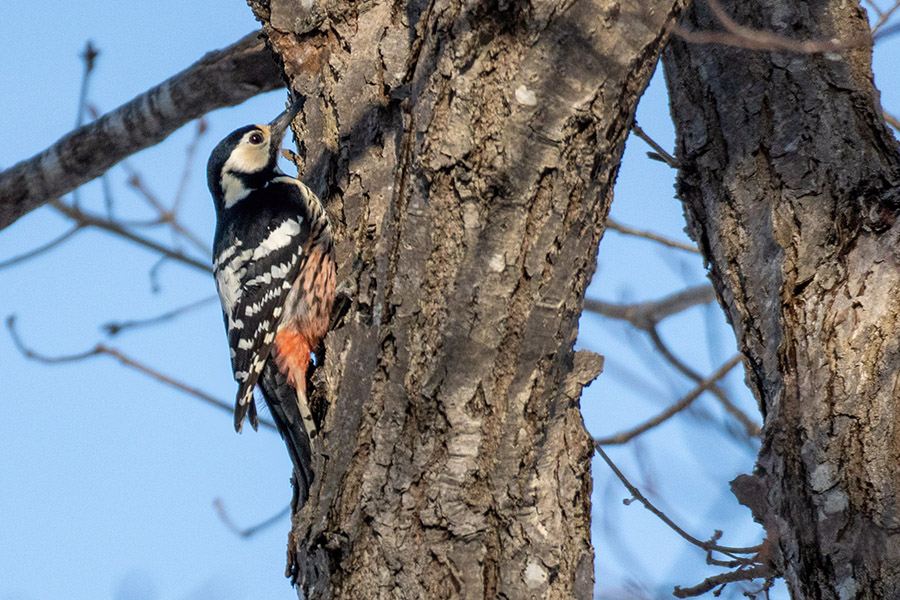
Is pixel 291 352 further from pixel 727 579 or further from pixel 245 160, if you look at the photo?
pixel 727 579

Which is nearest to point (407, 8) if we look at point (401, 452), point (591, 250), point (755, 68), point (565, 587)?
point (755, 68)

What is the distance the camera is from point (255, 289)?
4.38 metres

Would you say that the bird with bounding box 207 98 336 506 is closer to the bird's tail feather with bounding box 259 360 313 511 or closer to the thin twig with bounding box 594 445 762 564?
the bird's tail feather with bounding box 259 360 313 511

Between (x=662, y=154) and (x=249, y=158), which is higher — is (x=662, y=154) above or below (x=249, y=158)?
below

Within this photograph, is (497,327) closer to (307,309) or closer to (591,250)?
(591,250)

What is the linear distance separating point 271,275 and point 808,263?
2.51 metres

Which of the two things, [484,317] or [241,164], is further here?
[241,164]

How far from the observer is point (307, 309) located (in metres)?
4.06

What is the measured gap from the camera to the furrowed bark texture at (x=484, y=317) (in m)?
2.10

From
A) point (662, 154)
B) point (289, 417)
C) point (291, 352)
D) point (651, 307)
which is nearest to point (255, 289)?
point (291, 352)

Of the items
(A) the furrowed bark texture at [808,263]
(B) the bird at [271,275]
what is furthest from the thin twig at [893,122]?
(B) the bird at [271,275]

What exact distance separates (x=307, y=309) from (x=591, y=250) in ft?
6.84

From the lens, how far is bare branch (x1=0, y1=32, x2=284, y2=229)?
437 cm

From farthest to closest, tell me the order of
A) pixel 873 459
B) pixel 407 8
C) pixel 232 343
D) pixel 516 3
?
1. pixel 232 343
2. pixel 407 8
3. pixel 873 459
4. pixel 516 3
